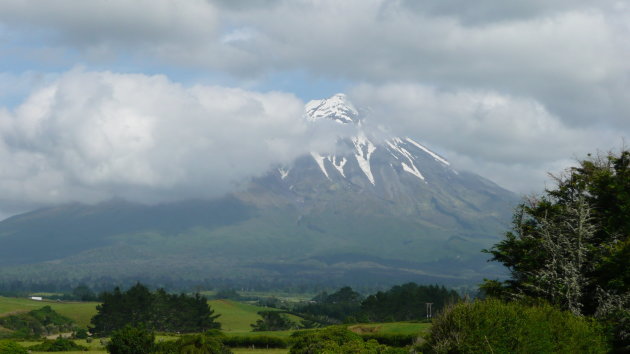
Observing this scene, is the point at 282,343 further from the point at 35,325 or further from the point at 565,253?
the point at 35,325

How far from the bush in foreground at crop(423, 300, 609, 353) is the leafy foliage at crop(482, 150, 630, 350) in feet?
25.2

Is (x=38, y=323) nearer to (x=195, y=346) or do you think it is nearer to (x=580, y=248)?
(x=195, y=346)

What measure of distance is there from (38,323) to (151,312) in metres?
24.3

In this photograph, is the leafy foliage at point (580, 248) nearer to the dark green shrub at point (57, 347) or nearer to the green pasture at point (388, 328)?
the green pasture at point (388, 328)

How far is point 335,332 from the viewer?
46500 mm

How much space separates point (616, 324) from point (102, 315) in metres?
104

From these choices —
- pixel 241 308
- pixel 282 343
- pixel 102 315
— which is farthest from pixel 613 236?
pixel 241 308

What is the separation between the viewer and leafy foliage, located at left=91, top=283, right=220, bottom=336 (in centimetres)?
13188

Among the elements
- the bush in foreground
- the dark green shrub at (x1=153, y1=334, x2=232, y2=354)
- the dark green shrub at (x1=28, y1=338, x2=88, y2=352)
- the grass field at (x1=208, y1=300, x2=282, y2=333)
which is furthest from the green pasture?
the grass field at (x1=208, y1=300, x2=282, y2=333)

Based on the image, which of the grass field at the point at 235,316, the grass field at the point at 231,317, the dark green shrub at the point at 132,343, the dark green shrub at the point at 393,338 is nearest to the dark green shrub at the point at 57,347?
the grass field at the point at 231,317

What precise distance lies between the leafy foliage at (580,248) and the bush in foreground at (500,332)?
767 cm

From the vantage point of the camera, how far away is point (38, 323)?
144 m

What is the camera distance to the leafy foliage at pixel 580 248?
47.8 metres

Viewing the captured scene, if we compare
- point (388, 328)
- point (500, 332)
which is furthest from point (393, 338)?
point (500, 332)
